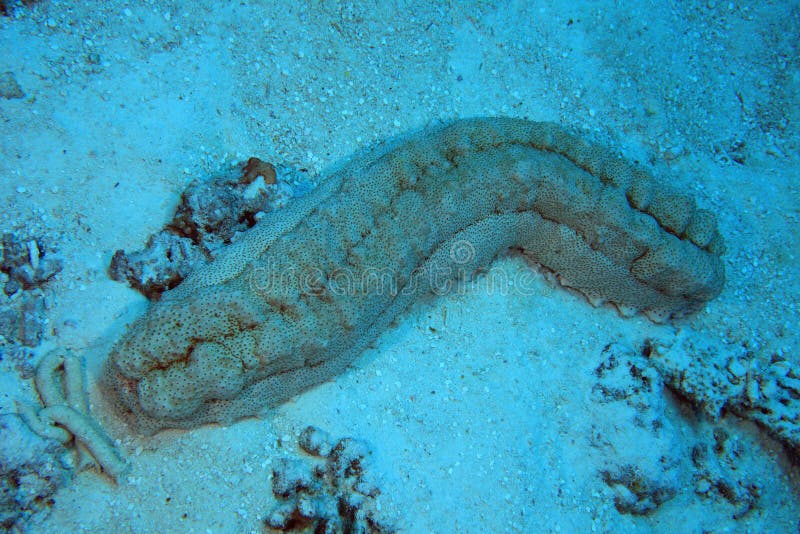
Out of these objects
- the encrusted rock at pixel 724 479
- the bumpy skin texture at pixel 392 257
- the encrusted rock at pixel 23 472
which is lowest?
the encrusted rock at pixel 724 479

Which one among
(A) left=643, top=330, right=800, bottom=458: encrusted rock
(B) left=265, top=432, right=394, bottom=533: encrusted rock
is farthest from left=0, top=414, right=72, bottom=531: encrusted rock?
(A) left=643, top=330, right=800, bottom=458: encrusted rock

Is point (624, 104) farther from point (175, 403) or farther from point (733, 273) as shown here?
point (175, 403)

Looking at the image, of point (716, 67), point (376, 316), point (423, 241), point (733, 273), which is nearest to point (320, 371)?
point (376, 316)

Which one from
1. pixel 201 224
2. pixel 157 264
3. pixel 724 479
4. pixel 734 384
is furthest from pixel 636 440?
pixel 157 264

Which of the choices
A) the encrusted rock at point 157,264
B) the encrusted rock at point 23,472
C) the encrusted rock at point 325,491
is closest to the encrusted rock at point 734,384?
the encrusted rock at point 325,491

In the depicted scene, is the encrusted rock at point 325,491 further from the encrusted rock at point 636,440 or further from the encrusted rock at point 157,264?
the encrusted rock at point 636,440

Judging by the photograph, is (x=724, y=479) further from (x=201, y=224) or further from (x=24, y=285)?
(x=24, y=285)
